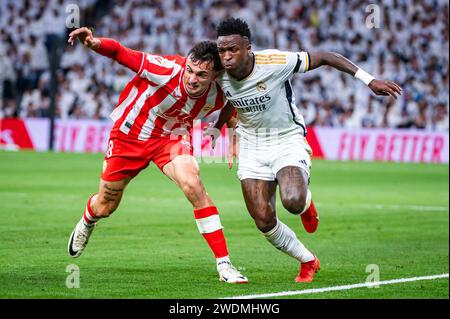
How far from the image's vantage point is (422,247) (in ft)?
38.9

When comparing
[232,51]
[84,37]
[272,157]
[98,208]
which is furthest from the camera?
[98,208]

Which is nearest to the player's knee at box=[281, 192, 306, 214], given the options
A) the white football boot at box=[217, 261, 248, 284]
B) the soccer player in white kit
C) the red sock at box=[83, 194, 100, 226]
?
the soccer player in white kit

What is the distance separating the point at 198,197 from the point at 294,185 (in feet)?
3.04

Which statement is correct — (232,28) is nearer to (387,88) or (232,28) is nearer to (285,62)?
(285,62)

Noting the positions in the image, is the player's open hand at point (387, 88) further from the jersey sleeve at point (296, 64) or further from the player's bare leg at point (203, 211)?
the player's bare leg at point (203, 211)

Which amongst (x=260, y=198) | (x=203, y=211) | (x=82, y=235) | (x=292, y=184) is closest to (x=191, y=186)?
(x=203, y=211)

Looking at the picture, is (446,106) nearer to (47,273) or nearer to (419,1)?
(419,1)

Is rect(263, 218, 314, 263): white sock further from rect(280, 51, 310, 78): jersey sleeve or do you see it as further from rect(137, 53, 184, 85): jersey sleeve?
rect(137, 53, 184, 85): jersey sleeve

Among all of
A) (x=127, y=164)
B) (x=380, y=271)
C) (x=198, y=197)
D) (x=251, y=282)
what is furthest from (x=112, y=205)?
(x=380, y=271)

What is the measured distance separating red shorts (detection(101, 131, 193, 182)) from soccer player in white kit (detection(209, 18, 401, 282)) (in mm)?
654

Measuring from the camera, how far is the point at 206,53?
8.80m

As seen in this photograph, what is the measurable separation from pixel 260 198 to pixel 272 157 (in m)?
0.42

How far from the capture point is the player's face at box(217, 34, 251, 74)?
8766 millimetres

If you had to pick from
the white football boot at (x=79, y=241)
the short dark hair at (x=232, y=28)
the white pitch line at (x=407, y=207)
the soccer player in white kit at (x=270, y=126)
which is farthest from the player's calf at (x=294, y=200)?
the white pitch line at (x=407, y=207)
